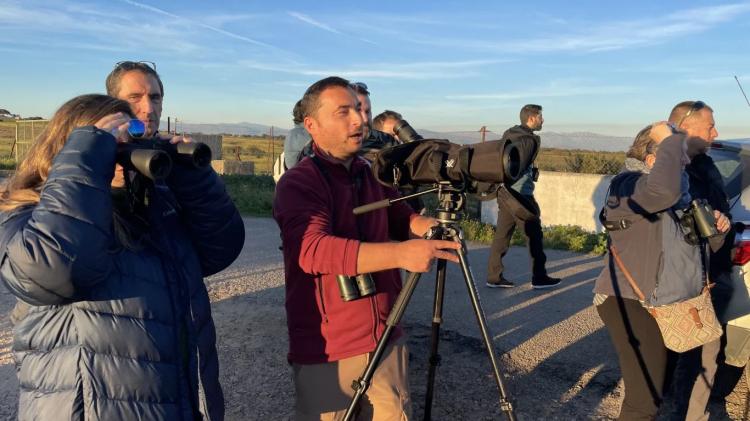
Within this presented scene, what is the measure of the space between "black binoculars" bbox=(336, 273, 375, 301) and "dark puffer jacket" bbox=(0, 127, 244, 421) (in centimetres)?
50

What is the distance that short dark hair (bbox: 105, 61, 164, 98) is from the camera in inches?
106

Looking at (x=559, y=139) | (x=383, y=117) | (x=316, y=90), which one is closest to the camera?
(x=316, y=90)

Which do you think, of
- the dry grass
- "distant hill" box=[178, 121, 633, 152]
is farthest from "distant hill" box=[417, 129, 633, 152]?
the dry grass

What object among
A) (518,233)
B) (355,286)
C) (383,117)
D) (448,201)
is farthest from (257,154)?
(448,201)

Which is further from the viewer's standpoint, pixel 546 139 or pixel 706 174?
pixel 546 139

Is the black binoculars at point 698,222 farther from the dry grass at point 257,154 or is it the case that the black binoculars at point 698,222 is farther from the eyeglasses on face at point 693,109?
the dry grass at point 257,154

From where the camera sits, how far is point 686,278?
2.98 meters

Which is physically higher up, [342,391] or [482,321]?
[482,321]

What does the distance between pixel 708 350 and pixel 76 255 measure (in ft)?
10.1

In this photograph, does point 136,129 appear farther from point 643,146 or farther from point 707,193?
point 707,193

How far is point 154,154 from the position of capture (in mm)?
1692

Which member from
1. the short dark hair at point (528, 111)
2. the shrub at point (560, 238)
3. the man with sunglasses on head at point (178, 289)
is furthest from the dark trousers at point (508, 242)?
the man with sunglasses on head at point (178, 289)

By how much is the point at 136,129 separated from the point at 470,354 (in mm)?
3530

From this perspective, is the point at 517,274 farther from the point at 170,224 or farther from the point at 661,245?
the point at 170,224
